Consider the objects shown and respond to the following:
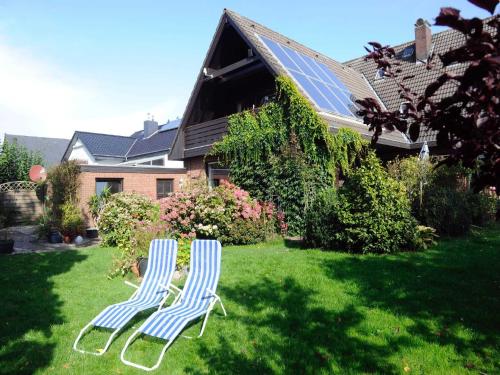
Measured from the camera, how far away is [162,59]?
539 inches

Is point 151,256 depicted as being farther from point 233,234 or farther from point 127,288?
point 233,234

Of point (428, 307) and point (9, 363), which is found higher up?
point (428, 307)

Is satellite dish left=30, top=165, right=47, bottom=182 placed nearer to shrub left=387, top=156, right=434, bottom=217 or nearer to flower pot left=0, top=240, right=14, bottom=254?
flower pot left=0, top=240, right=14, bottom=254

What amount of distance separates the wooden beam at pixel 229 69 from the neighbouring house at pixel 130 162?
5142 millimetres

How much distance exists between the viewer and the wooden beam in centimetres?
1314

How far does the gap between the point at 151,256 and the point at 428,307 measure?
4193 mm

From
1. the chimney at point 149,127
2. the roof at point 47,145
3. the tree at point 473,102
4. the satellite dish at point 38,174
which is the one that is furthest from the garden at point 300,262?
the roof at point 47,145

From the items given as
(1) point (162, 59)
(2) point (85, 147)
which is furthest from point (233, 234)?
(2) point (85, 147)

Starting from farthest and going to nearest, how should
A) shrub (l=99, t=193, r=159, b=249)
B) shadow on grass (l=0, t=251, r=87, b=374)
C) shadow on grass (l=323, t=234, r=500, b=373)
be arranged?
1. shrub (l=99, t=193, r=159, b=249)
2. shadow on grass (l=0, t=251, r=87, b=374)
3. shadow on grass (l=323, t=234, r=500, b=373)

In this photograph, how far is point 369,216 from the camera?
783 centimetres

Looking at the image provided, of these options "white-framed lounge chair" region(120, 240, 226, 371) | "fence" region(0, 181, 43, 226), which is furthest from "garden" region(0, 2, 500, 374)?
"fence" region(0, 181, 43, 226)

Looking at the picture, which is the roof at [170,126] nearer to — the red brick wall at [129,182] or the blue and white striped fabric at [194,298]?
the red brick wall at [129,182]

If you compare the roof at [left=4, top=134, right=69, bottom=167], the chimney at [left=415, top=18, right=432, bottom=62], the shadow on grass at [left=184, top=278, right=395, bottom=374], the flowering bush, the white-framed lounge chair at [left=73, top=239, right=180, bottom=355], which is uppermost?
the chimney at [left=415, top=18, right=432, bottom=62]

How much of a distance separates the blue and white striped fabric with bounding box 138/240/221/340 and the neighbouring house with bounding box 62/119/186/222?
10.6 meters
